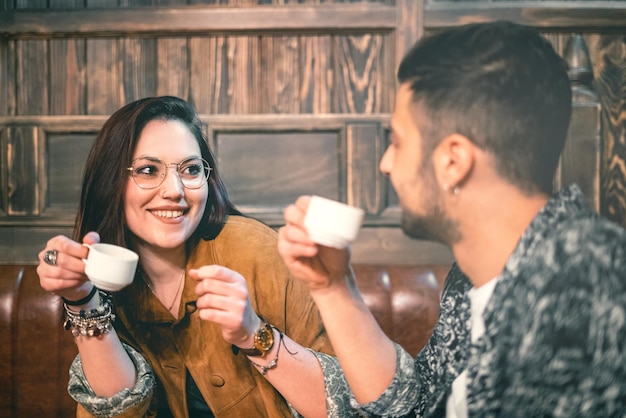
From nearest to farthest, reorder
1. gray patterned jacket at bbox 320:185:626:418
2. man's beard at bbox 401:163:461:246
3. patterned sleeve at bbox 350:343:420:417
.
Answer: gray patterned jacket at bbox 320:185:626:418 < man's beard at bbox 401:163:461:246 < patterned sleeve at bbox 350:343:420:417

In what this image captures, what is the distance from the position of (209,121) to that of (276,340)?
3.11 feet

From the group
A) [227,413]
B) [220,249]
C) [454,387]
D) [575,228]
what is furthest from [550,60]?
[227,413]

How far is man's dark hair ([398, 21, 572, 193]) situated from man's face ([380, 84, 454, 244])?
0.09ft

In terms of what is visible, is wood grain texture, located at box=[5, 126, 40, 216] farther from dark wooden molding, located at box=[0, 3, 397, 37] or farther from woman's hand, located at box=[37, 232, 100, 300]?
woman's hand, located at box=[37, 232, 100, 300]

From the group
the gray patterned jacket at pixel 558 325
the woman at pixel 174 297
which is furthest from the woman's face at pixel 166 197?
the gray patterned jacket at pixel 558 325

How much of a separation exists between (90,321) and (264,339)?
0.26 metres

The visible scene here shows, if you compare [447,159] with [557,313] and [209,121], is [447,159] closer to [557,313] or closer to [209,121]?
[557,313]

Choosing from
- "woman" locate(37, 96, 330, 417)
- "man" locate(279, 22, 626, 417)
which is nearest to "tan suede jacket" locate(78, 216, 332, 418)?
"woman" locate(37, 96, 330, 417)

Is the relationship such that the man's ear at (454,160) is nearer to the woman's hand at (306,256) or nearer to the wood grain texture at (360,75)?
the woman's hand at (306,256)

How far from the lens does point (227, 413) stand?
1.10m

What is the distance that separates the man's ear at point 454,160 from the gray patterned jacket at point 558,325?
99 mm

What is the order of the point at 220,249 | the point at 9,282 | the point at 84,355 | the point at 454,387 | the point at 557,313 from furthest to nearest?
the point at 9,282 → the point at 220,249 → the point at 84,355 → the point at 454,387 → the point at 557,313

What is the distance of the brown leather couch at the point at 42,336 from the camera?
4.67 feet

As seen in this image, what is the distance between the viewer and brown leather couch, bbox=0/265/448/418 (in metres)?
1.42
